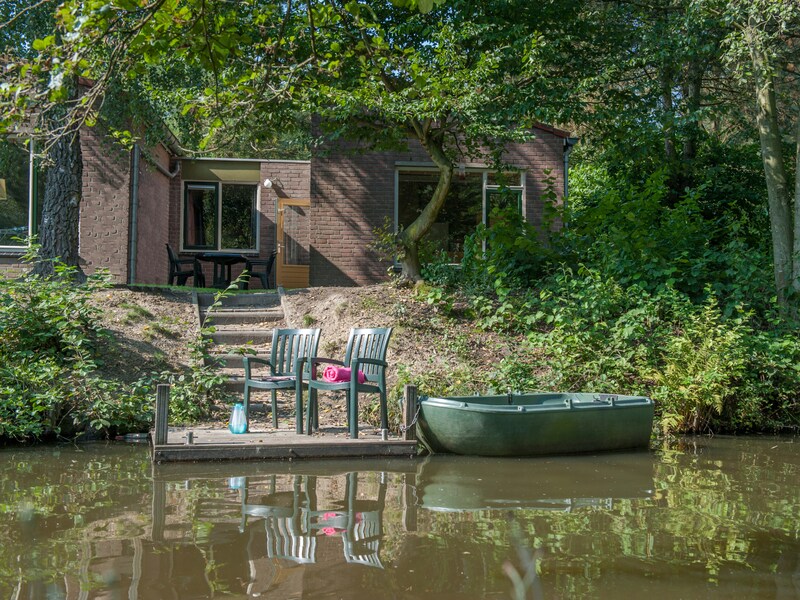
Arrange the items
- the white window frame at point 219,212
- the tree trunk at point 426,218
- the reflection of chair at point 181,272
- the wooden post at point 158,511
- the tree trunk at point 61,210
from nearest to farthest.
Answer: the wooden post at point 158,511 < the tree trunk at point 61,210 < the tree trunk at point 426,218 < the reflection of chair at point 181,272 < the white window frame at point 219,212

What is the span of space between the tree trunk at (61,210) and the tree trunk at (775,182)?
10024mm

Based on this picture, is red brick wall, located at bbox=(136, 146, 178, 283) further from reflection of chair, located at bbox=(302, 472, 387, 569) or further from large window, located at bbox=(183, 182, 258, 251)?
reflection of chair, located at bbox=(302, 472, 387, 569)

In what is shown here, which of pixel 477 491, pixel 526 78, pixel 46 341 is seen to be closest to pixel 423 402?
pixel 477 491

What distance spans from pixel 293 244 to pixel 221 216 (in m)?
2.98

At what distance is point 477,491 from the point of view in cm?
669

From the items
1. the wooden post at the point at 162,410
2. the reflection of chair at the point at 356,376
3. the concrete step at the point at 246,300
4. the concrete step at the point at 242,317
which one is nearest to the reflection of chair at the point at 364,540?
the reflection of chair at the point at 356,376

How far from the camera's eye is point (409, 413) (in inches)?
331

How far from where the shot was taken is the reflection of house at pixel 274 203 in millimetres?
16875

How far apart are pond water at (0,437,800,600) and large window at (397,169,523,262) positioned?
1051 cm

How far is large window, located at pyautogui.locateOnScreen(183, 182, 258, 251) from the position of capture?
21844 millimetres

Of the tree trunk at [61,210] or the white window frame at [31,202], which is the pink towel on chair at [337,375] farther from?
the white window frame at [31,202]

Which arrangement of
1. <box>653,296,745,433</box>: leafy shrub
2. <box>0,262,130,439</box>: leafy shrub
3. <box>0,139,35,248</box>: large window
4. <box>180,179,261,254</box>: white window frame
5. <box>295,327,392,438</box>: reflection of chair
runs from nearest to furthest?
<box>295,327,392,438</box>: reflection of chair → <box>0,262,130,439</box>: leafy shrub → <box>653,296,745,433</box>: leafy shrub → <box>0,139,35,248</box>: large window → <box>180,179,261,254</box>: white window frame

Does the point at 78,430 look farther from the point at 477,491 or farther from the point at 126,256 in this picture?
the point at 126,256

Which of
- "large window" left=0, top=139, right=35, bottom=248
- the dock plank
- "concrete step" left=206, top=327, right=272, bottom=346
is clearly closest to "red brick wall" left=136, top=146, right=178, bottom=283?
"large window" left=0, top=139, right=35, bottom=248
